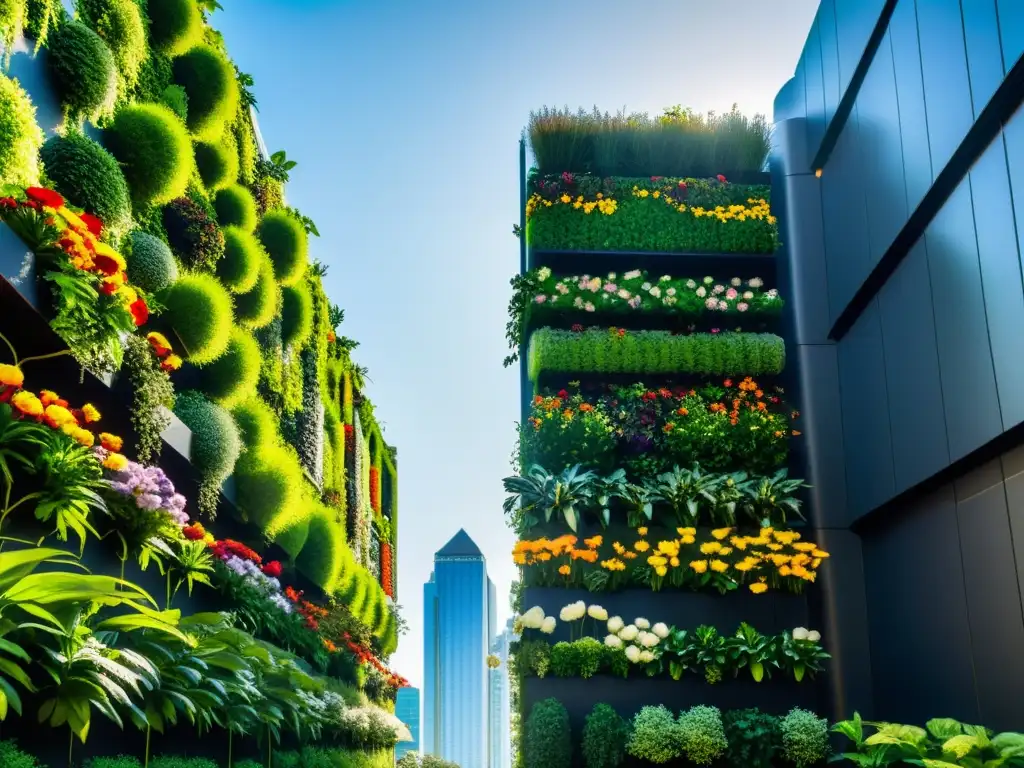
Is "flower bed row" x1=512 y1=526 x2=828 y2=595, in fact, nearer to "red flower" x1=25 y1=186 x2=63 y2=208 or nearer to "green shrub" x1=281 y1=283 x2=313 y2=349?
"green shrub" x1=281 y1=283 x2=313 y2=349

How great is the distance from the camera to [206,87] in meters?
9.53

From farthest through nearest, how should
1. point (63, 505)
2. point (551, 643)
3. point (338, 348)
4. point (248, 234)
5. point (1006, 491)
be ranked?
point (338, 348) → point (551, 643) → point (248, 234) → point (1006, 491) → point (63, 505)

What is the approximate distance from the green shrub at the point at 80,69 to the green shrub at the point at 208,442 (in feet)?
8.11

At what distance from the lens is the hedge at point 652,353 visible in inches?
506

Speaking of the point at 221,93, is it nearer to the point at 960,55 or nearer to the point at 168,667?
the point at 168,667

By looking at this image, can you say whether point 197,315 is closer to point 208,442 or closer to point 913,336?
point 208,442

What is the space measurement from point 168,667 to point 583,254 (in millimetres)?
8825

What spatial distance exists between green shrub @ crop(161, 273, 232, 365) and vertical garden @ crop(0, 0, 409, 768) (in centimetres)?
2

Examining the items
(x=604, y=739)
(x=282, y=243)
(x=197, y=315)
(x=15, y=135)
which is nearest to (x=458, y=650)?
(x=282, y=243)

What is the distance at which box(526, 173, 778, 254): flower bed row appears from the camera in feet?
44.4

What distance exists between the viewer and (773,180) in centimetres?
1408

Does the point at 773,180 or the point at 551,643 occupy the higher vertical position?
the point at 773,180

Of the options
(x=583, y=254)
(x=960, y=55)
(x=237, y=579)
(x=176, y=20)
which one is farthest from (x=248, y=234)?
(x=960, y=55)

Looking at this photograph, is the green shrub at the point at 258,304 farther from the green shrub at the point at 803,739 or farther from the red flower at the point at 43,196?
the green shrub at the point at 803,739
